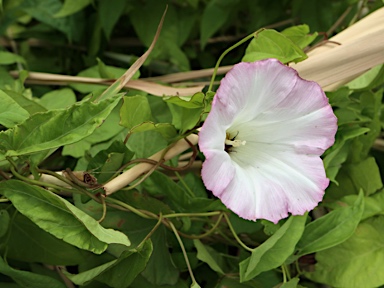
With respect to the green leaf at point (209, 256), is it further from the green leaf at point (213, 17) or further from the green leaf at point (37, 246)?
the green leaf at point (213, 17)

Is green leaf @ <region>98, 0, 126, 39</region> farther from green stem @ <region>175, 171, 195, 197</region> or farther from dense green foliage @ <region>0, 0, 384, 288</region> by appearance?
green stem @ <region>175, 171, 195, 197</region>

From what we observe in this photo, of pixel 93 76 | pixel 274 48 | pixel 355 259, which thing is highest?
pixel 274 48

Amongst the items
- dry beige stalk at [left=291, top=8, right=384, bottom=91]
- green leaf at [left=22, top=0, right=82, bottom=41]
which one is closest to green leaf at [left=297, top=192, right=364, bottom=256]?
dry beige stalk at [left=291, top=8, right=384, bottom=91]

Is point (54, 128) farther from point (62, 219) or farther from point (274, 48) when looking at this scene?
point (274, 48)

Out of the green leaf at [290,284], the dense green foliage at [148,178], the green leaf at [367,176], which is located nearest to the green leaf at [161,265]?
the dense green foliage at [148,178]

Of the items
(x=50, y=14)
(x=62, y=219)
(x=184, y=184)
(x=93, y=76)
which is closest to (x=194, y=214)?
(x=184, y=184)
